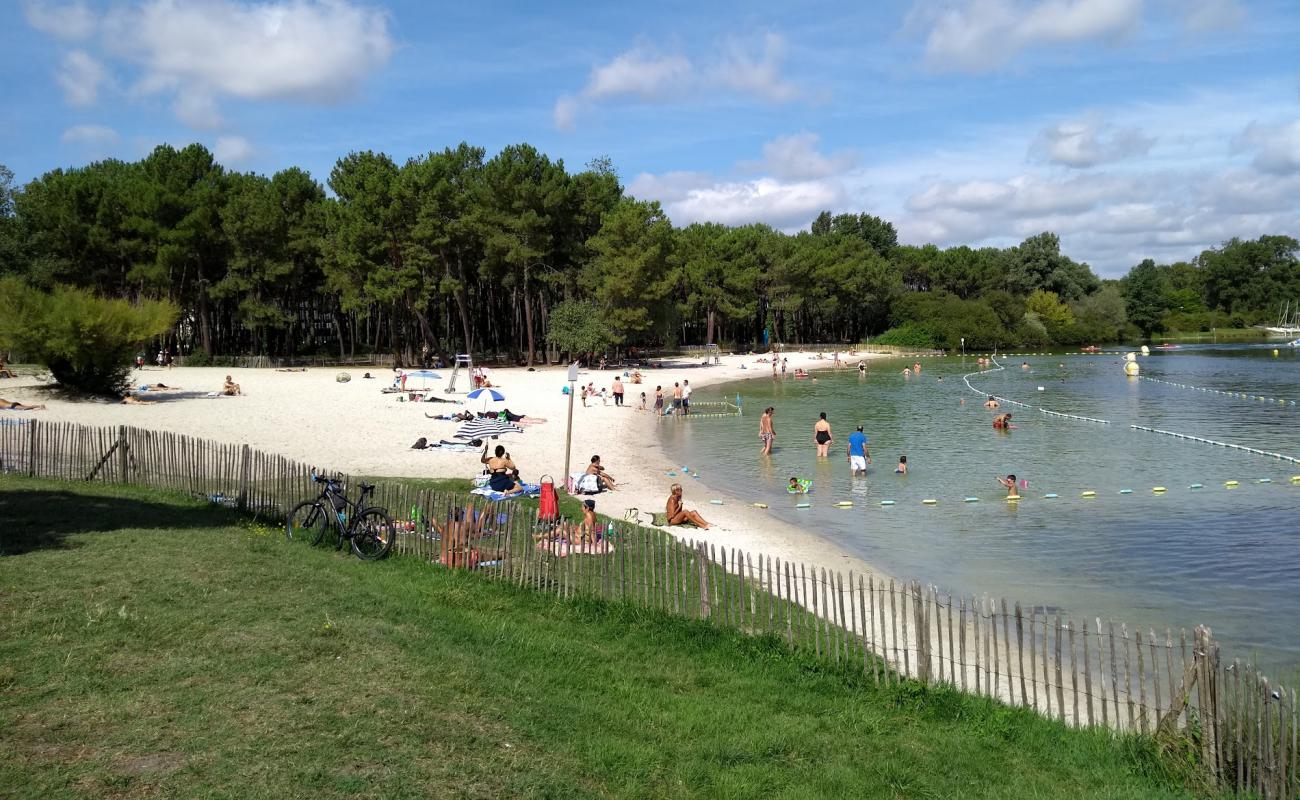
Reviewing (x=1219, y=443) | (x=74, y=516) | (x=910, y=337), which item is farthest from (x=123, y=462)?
(x=910, y=337)

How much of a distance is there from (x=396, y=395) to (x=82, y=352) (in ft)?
44.4

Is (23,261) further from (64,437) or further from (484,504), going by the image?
(484,504)

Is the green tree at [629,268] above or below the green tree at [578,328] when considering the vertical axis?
above

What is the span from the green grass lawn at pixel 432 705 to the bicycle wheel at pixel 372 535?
179cm

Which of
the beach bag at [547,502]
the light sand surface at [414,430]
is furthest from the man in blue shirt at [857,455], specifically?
the beach bag at [547,502]

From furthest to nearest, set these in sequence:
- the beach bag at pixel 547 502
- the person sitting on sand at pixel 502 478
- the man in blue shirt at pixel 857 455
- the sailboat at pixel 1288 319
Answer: the sailboat at pixel 1288 319
the man in blue shirt at pixel 857 455
the person sitting on sand at pixel 502 478
the beach bag at pixel 547 502

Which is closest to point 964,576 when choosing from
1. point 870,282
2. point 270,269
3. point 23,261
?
point 270,269

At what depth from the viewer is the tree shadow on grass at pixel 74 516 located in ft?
38.3

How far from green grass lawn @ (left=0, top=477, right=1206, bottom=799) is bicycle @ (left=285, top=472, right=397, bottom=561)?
1921 mm

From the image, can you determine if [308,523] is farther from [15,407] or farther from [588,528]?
[15,407]

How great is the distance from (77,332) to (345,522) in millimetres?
28464

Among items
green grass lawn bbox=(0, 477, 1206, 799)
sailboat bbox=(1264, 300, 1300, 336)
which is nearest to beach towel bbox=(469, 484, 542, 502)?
green grass lawn bbox=(0, 477, 1206, 799)

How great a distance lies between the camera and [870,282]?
107 metres

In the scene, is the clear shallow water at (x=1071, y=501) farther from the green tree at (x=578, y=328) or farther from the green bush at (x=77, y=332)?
the green bush at (x=77, y=332)
